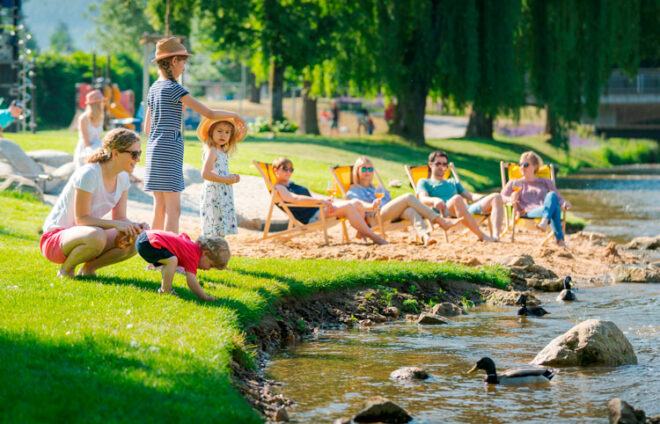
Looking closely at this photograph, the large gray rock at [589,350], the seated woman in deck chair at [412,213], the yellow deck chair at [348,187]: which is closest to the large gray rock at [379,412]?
the large gray rock at [589,350]

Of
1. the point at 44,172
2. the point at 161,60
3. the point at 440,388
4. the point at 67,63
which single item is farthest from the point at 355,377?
the point at 67,63

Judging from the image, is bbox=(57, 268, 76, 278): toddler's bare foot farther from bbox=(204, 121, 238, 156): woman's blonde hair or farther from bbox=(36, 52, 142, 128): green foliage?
bbox=(36, 52, 142, 128): green foliage

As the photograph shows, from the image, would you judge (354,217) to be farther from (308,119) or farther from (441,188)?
Result: (308,119)

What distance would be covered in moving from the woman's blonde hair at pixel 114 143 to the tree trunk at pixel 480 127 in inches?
1219

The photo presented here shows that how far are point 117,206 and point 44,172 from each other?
29.6ft

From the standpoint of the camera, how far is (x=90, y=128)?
13.1 m

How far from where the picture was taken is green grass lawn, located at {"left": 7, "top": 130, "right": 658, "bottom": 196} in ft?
66.1

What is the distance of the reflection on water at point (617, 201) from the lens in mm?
15578

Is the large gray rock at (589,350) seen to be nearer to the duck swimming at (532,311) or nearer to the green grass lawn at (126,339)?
the duck swimming at (532,311)

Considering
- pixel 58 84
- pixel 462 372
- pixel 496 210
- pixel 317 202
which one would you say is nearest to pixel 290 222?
pixel 317 202

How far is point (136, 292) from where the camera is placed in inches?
250

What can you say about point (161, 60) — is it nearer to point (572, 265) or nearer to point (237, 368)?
point (237, 368)

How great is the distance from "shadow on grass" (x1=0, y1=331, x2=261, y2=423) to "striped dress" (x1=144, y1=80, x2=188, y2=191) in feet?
8.29

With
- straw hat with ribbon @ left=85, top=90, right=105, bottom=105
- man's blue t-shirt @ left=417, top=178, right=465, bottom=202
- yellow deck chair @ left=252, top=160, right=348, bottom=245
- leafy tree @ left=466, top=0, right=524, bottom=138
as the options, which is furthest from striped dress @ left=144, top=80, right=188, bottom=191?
leafy tree @ left=466, top=0, right=524, bottom=138
